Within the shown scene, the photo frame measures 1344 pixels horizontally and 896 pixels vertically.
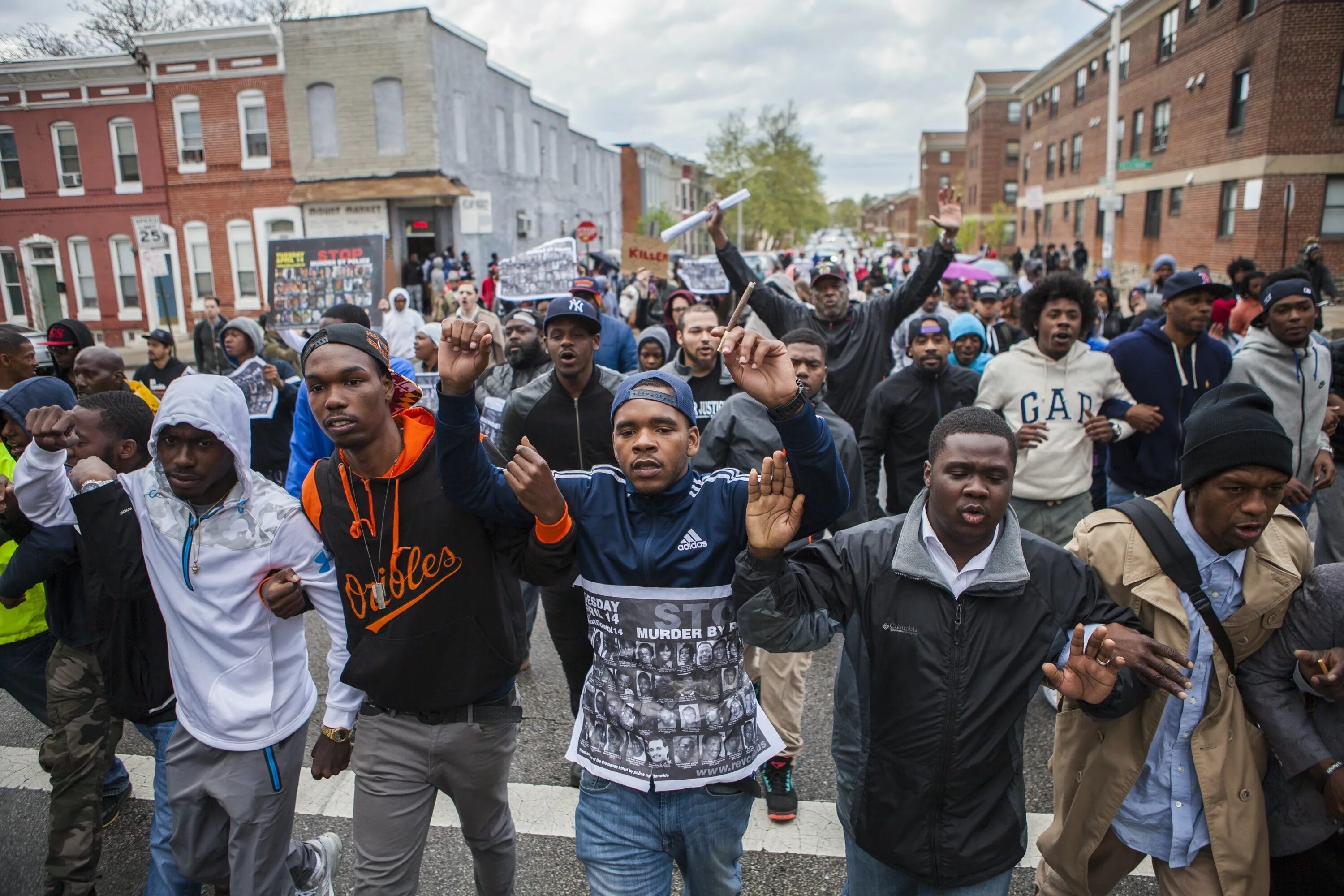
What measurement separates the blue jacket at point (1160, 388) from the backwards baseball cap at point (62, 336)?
6.90m

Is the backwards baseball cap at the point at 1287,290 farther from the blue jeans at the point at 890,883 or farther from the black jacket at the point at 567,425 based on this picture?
the blue jeans at the point at 890,883

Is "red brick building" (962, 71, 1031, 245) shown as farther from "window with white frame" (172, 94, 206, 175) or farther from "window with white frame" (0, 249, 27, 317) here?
"window with white frame" (0, 249, 27, 317)

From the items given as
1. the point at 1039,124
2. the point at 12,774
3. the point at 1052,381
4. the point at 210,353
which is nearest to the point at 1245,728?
the point at 1052,381

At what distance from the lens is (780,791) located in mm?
3771

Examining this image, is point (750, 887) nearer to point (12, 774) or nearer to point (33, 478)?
point (33, 478)

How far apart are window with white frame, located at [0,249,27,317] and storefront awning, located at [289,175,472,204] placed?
1011 centimetres

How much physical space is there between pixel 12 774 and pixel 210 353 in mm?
8633

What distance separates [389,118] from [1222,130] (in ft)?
79.8

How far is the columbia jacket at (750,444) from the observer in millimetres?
3938

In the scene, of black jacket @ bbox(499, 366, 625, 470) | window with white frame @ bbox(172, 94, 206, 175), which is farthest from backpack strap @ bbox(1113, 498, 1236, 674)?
window with white frame @ bbox(172, 94, 206, 175)

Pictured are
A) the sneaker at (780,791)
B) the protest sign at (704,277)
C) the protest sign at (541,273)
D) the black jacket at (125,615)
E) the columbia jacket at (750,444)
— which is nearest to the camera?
the black jacket at (125,615)

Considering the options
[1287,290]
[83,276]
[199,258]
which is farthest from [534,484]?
[83,276]

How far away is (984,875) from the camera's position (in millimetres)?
2297

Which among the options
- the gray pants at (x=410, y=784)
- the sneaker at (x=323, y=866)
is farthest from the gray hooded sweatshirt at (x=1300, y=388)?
the sneaker at (x=323, y=866)
